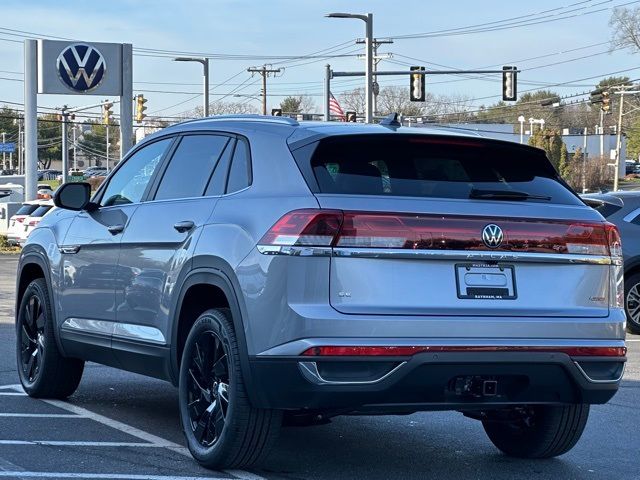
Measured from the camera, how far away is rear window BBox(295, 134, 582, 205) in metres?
5.74

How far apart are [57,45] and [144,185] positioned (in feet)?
104

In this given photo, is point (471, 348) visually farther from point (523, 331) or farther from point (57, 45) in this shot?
point (57, 45)

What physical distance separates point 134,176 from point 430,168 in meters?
2.38

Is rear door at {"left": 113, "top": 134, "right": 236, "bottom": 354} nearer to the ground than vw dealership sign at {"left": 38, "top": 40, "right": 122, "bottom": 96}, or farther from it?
nearer to the ground

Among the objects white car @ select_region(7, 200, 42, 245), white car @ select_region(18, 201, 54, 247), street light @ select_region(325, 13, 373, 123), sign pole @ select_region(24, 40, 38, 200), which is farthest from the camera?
sign pole @ select_region(24, 40, 38, 200)

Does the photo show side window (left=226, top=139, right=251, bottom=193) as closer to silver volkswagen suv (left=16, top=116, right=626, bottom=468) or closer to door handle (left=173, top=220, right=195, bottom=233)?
silver volkswagen suv (left=16, top=116, right=626, bottom=468)

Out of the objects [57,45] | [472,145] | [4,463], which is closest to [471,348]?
[472,145]

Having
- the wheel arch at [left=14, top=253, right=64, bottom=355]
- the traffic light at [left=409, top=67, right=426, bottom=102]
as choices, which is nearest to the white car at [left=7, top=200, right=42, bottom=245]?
the traffic light at [left=409, top=67, right=426, bottom=102]

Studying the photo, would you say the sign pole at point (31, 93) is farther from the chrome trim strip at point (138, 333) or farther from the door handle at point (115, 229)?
the chrome trim strip at point (138, 333)

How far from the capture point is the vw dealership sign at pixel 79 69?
37.3m

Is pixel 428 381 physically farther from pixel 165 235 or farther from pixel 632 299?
pixel 632 299

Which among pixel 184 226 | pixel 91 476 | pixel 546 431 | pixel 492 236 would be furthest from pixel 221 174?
pixel 546 431

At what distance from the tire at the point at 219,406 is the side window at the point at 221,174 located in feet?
2.45

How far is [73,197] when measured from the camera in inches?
309
